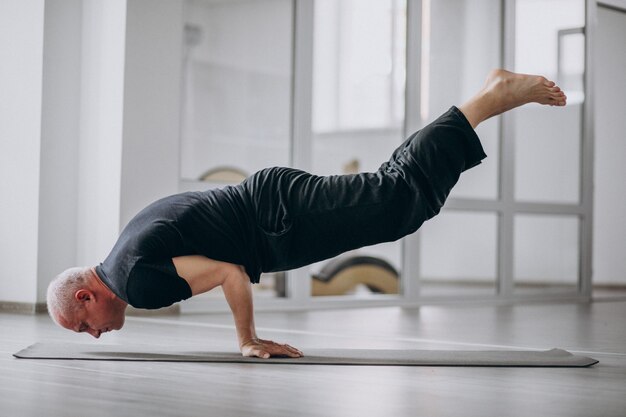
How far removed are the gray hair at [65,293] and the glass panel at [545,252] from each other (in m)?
4.78

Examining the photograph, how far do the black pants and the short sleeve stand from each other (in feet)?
1.00

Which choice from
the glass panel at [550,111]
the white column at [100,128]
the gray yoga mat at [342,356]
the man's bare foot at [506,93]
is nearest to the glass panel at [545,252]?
the glass panel at [550,111]

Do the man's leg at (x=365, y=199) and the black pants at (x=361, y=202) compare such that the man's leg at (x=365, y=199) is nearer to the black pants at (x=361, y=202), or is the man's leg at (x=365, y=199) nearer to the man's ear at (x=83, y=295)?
the black pants at (x=361, y=202)

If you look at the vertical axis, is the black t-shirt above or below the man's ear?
above

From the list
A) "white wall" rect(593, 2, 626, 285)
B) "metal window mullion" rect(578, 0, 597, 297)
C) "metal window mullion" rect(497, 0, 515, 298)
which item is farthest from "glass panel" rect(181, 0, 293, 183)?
"white wall" rect(593, 2, 626, 285)

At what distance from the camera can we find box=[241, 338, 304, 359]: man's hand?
3.08m

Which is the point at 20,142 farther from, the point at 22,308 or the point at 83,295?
the point at 83,295

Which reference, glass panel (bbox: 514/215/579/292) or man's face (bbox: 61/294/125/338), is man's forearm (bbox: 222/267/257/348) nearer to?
man's face (bbox: 61/294/125/338)

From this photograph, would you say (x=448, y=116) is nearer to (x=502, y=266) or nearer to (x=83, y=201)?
(x=83, y=201)

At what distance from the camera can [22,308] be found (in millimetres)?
5113

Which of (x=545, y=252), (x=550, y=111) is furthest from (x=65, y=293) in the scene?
(x=550, y=111)

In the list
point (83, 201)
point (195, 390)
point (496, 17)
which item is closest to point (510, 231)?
point (496, 17)

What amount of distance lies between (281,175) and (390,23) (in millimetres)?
3724

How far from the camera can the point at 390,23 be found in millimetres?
6590
